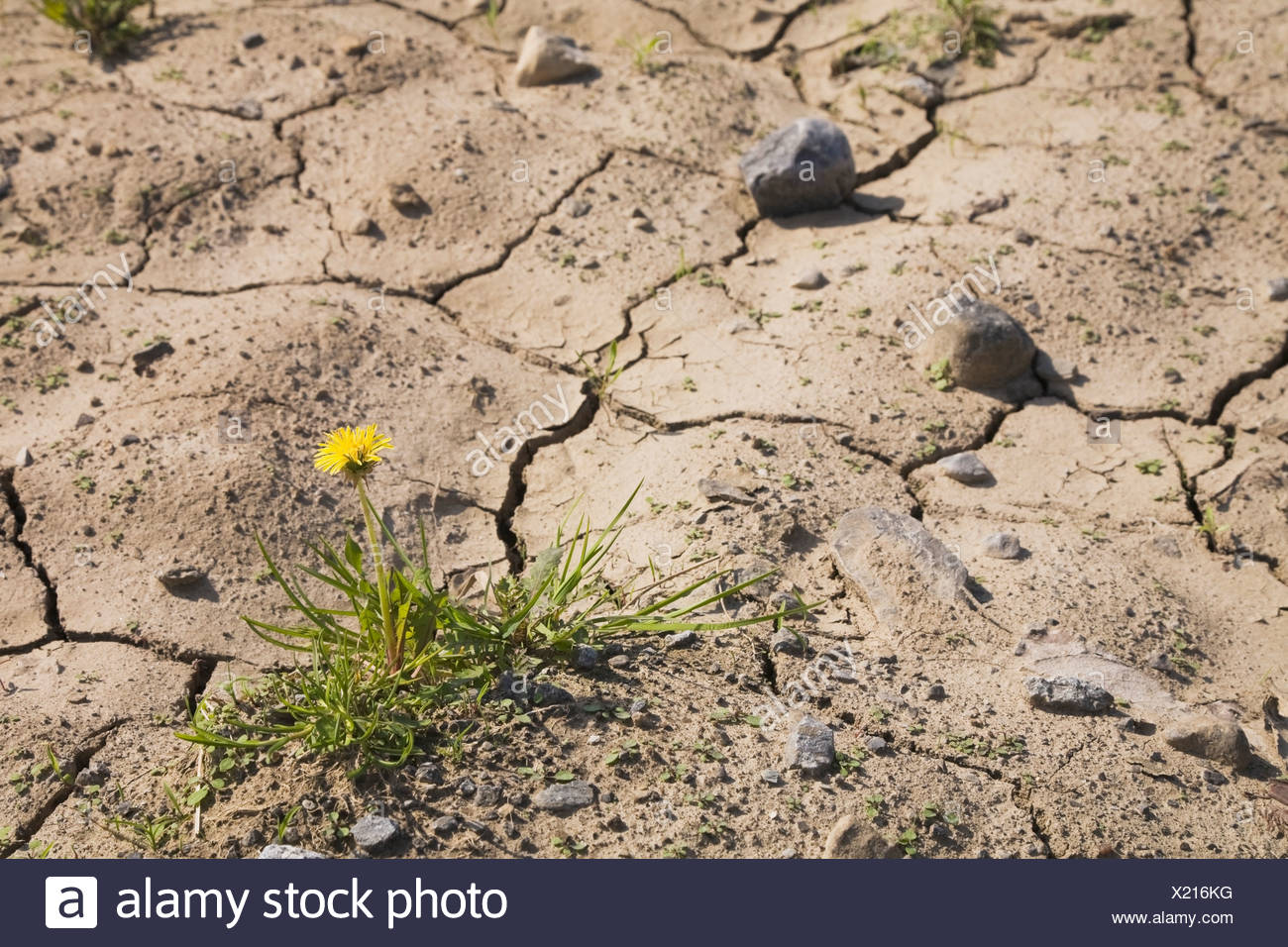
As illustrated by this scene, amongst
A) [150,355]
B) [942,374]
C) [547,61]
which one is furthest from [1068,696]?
[547,61]

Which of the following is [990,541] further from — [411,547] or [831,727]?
[411,547]

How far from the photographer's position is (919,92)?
473cm

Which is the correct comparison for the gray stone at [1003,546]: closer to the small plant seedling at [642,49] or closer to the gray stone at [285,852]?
the gray stone at [285,852]

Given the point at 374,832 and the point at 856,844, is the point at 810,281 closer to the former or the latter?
the point at 856,844

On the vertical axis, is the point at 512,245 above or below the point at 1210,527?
below

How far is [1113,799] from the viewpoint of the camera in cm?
242

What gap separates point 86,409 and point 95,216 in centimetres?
101
